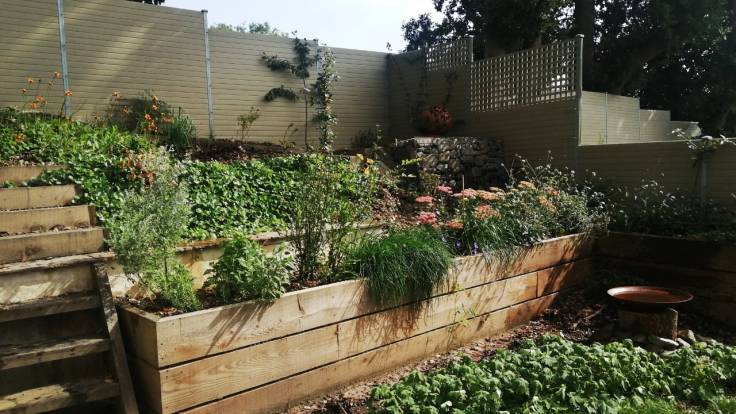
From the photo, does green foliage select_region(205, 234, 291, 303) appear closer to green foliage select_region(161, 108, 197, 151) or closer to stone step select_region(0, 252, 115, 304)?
stone step select_region(0, 252, 115, 304)

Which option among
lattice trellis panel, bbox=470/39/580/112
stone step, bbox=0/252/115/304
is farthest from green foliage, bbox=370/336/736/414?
lattice trellis panel, bbox=470/39/580/112

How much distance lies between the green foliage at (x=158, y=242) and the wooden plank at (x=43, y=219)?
0.87 metres

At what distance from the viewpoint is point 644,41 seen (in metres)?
11.3

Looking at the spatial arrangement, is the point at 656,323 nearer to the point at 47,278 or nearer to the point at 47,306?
the point at 47,306

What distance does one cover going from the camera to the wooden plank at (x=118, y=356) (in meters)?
2.70

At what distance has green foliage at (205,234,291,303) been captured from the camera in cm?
306

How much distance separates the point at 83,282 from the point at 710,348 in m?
4.17

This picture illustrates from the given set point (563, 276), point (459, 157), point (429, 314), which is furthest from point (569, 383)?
point (459, 157)

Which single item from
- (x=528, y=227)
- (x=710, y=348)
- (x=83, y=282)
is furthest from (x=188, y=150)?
(x=710, y=348)

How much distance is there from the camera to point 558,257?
5016 mm

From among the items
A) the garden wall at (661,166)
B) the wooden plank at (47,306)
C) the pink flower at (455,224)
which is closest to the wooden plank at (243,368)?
the wooden plank at (47,306)

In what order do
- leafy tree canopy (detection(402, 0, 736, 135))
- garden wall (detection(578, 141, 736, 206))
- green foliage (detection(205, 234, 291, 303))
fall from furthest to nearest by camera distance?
leafy tree canopy (detection(402, 0, 736, 135)) < garden wall (detection(578, 141, 736, 206)) < green foliage (detection(205, 234, 291, 303))

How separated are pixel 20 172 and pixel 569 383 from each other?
458 centimetres

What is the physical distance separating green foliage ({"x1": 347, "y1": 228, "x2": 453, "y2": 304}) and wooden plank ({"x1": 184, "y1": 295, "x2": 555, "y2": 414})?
15.0 inches
